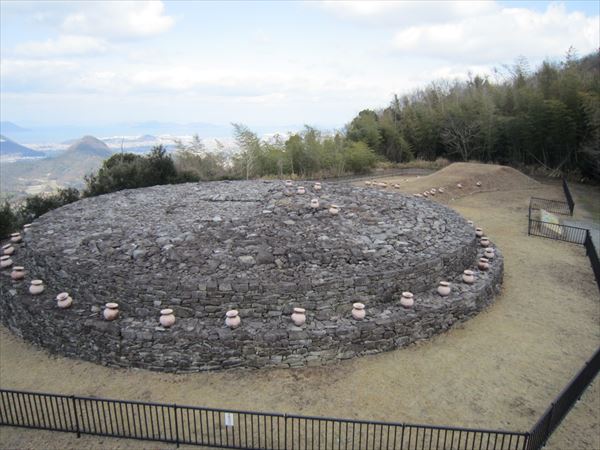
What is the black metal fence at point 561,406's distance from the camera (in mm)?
5230

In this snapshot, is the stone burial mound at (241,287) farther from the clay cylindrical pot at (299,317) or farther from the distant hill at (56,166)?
the distant hill at (56,166)

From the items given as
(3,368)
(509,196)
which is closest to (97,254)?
(3,368)

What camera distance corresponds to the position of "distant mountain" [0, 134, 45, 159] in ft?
170

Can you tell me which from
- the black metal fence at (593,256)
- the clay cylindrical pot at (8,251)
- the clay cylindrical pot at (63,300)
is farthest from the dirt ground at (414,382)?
the clay cylindrical pot at (8,251)

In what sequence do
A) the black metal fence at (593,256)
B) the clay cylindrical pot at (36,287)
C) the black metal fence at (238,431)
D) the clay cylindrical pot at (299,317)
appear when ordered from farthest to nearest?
the black metal fence at (593,256) < the clay cylindrical pot at (36,287) < the clay cylindrical pot at (299,317) < the black metal fence at (238,431)

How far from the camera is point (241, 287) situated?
296 inches

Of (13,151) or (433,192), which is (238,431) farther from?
(13,151)

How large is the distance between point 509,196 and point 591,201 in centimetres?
327

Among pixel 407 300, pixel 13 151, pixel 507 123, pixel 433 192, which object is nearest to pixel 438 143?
pixel 507 123

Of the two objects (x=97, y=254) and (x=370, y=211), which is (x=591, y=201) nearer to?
(x=370, y=211)

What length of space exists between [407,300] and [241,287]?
10.2ft

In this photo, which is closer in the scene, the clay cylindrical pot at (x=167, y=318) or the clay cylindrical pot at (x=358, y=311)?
the clay cylindrical pot at (x=167, y=318)

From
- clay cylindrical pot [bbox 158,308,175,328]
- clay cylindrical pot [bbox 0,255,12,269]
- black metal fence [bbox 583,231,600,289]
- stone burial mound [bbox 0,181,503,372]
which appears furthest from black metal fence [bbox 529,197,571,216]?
clay cylindrical pot [bbox 0,255,12,269]

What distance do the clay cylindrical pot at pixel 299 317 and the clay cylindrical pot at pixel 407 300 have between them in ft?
6.54
